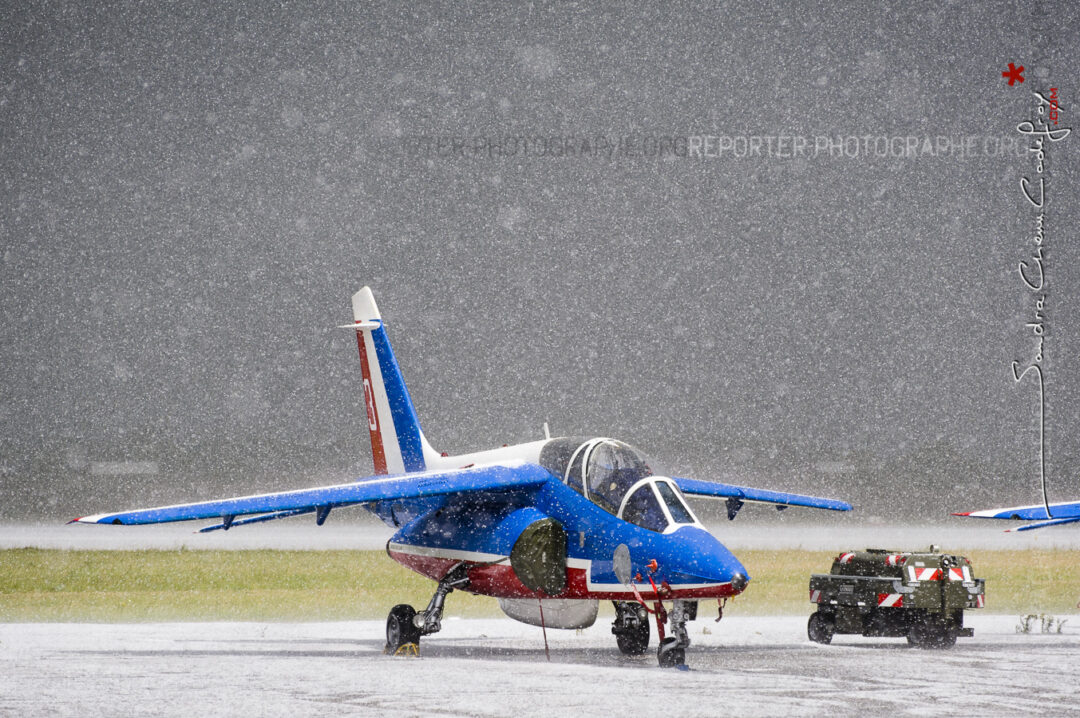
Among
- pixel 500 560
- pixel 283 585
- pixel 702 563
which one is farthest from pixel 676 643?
pixel 283 585

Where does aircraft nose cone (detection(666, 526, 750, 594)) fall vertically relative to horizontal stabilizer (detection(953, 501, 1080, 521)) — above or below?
below

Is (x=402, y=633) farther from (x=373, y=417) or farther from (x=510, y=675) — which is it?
(x=373, y=417)

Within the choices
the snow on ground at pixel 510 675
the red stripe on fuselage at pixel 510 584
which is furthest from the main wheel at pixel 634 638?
the red stripe on fuselage at pixel 510 584

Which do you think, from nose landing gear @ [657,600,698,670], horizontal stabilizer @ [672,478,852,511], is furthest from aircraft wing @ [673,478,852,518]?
nose landing gear @ [657,600,698,670]

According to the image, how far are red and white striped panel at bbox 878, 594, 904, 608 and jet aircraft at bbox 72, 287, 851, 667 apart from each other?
286 centimetres

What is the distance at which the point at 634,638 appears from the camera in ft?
54.1

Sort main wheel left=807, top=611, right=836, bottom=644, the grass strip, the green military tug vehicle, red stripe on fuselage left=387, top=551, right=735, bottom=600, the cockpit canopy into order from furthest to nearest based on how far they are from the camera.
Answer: the grass strip → main wheel left=807, top=611, right=836, bottom=644 → the green military tug vehicle → the cockpit canopy → red stripe on fuselage left=387, top=551, right=735, bottom=600

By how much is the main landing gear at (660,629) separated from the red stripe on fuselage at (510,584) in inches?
10.6

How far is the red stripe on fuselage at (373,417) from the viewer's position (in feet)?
70.0

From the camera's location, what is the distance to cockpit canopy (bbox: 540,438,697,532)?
49.1 feet

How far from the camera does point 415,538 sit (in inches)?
720

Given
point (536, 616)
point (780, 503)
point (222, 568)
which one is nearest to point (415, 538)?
point (536, 616)

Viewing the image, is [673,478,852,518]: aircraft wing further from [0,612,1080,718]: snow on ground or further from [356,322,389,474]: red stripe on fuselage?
[356,322,389,474]: red stripe on fuselage

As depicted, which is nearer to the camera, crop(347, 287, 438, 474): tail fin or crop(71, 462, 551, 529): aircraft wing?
crop(71, 462, 551, 529): aircraft wing
